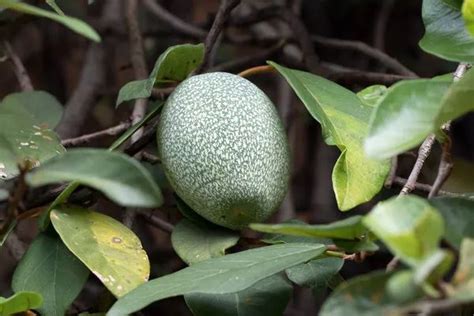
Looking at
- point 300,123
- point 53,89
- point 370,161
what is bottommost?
point 300,123

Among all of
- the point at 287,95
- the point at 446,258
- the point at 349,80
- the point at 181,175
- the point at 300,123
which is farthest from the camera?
the point at 300,123

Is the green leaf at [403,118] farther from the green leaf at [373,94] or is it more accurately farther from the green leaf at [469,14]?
the green leaf at [373,94]

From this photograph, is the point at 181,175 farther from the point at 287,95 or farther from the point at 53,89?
the point at 53,89

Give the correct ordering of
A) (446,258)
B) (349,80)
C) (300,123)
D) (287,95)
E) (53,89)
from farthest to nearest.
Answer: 1. (300,123)
2. (53,89)
3. (287,95)
4. (349,80)
5. (446,258)

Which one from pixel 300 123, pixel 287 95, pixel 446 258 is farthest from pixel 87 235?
pixel 300 123

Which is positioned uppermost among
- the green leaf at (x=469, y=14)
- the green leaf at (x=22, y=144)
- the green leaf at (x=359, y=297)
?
the green leaf at (x=469, y=14)

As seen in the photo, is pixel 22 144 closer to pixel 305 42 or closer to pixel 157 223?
pixel 157 223

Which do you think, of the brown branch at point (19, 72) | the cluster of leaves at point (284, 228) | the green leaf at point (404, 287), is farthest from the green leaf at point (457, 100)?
the brown branch at point (19, 72)
